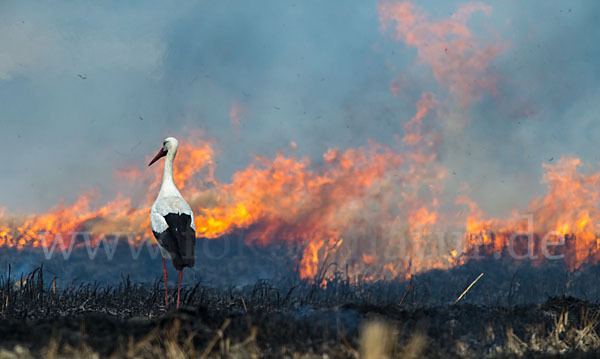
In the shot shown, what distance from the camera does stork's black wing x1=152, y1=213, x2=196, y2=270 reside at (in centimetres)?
1170

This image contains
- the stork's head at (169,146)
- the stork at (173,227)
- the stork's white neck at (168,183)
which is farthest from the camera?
the stork's head at (169,146)

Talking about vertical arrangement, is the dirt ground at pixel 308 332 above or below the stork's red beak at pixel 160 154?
below

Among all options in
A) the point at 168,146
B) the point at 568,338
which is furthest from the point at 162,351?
the point at 168,146

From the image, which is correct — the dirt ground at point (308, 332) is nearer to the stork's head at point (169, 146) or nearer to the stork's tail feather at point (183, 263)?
the stork's tail feather at point (183, 263)

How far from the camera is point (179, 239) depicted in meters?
11.8

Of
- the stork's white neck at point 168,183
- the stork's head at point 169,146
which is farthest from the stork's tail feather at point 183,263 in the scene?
the stork's head at point 169,146

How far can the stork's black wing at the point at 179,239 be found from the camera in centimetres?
1170

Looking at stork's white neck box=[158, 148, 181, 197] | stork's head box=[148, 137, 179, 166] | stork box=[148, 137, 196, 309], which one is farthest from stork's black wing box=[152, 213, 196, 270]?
stork's head box=[148, 137, 179, 166]

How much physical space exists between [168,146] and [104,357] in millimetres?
8227

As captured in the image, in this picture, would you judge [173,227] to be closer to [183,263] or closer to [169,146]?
[183,263]

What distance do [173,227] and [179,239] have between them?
0.34 metres

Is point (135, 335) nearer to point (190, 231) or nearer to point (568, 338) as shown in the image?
point (190, 231)

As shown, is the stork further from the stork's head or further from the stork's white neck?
the stork's head

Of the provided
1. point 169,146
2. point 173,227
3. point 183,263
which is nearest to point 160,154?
point 169,146
